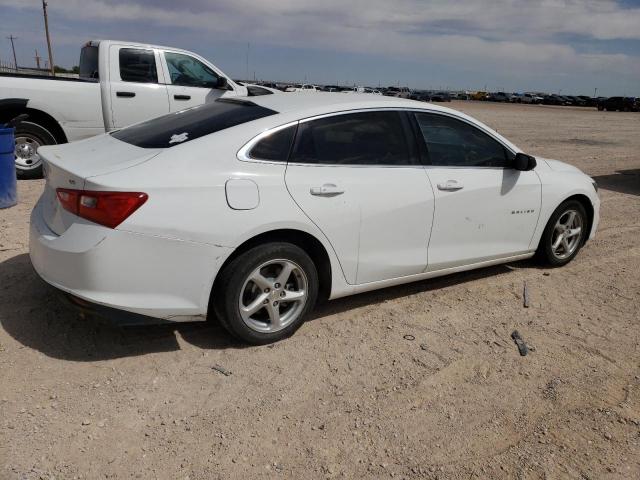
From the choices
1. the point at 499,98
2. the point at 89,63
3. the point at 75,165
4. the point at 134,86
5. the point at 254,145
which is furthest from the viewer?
the point at 499,98

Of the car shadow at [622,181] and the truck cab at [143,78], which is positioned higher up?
the truck cab at [143,78]

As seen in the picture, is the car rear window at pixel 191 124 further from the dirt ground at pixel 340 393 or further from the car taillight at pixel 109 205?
the dirt ground at pixel 340 393

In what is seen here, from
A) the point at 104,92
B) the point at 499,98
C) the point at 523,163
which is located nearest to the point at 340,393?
the point at 523,163

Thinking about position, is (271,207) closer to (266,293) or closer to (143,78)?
(266,293)

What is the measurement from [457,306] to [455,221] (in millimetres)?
690

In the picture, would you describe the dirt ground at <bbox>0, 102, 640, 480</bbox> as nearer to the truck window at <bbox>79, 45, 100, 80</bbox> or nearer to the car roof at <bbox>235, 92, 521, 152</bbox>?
the car roof at <bbox>235, 92, 521, 152</bbox>

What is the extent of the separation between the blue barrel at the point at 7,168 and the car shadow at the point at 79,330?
2354 millimetres

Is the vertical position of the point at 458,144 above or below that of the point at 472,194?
above

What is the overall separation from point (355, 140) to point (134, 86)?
5.41m

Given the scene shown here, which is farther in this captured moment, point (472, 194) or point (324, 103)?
point (472, 194)

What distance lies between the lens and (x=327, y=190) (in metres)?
3.65

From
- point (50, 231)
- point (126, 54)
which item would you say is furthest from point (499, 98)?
point (50, 231)

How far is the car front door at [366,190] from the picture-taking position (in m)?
3.66

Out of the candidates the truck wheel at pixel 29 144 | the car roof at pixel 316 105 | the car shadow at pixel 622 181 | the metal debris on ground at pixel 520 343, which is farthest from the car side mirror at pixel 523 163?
the truck wheel at pixel 29 144
